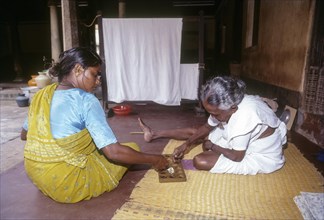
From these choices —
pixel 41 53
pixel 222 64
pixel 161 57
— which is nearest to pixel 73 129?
pixel 161 57

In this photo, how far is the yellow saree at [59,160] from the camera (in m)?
2.05

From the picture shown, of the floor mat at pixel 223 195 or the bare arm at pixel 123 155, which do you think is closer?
the bare arm at pixel 123 155

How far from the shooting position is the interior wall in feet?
14.1

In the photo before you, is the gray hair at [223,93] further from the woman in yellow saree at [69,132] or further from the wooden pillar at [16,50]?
the wooden pillar at [16,50]

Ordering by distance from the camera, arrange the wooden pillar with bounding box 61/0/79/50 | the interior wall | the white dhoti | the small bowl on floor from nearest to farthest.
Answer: the white dhoti, the interior wall, the small bowl on floor, the wooden pillar with bounding box 61/0/79/50

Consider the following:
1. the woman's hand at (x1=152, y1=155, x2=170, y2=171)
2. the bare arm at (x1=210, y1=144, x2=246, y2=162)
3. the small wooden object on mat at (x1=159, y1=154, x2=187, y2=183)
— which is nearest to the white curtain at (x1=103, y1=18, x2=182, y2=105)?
the small wooden object on mat at (x1=159, y1=154, x2=187, y2=183)

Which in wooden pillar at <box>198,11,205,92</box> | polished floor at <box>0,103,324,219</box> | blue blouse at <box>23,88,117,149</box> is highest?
wooden pillar at <box>198,11,205,92</box>

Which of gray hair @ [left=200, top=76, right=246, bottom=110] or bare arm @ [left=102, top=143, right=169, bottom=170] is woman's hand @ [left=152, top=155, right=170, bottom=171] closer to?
bare arm @ [left=102, top=143, right=169, bottom=170]

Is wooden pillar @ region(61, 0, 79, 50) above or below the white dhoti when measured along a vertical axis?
above

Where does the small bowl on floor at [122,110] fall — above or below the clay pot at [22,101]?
above

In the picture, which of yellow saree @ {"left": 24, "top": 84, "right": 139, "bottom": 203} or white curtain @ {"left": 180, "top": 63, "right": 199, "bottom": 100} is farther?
white curtain @ {"left": 180, "top": 63, "right": 199, "bottom": 100}

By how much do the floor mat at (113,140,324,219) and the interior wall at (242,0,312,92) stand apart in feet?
6.94

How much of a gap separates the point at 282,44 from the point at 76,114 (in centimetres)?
438

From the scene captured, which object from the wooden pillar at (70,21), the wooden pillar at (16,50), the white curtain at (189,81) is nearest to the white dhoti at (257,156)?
the white curtain at (189,81)
